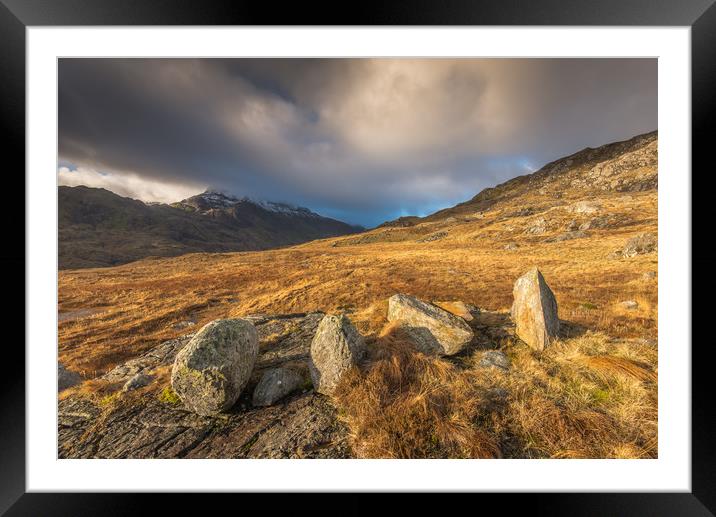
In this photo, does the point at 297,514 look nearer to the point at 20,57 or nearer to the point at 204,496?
the point at 204,496

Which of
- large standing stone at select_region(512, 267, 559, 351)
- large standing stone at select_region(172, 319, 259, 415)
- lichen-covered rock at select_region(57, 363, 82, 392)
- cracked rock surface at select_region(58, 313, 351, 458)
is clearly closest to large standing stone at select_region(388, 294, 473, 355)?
large standing stone at select_region(512, 267, 559, 351)

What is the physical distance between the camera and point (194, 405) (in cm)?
296

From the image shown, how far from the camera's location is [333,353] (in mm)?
3324

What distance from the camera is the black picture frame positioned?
265cm

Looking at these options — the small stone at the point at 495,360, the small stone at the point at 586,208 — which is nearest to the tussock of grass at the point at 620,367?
the small stone at the point at 495,360

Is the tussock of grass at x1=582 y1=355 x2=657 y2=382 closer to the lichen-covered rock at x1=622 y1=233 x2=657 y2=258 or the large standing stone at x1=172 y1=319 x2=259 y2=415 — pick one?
the large standing stone at x1=172 y1=319 x2=259 y2=415

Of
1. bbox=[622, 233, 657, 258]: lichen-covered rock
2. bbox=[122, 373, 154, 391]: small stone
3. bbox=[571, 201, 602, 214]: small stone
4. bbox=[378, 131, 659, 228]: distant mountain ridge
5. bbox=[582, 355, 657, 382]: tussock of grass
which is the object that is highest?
bbox=[378, 131, 659, 228]: distant mountain ridge

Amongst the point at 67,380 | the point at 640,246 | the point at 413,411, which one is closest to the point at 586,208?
the point at 640,246

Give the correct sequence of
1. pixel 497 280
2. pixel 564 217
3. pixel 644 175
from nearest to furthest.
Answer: pixel 497 280
pixel 564 217
pixel 644 175

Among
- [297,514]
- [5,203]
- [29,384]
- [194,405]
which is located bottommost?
[297,514]

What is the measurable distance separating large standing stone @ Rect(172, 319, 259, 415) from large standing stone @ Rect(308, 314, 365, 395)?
989mm

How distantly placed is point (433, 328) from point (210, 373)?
3.50 m
